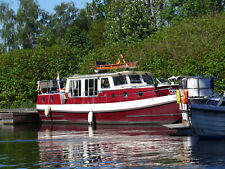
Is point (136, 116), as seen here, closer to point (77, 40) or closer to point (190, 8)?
point (190, 8)

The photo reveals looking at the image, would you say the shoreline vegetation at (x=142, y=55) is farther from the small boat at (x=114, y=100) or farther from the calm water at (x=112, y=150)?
the calm water at (x=112, y=150)

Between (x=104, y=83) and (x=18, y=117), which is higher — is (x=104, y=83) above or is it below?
above

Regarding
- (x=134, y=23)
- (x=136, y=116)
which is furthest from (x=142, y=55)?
(x=134, y=23)

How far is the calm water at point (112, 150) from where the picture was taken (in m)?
14.1

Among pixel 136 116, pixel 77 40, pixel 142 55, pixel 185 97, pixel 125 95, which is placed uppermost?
pixel 77 40

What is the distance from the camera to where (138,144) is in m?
18.3

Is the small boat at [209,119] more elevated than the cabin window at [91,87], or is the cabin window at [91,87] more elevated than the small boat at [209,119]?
the cabin window at [91,87]

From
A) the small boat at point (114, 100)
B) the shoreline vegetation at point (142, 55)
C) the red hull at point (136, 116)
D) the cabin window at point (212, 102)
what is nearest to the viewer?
the cabin window at point (212, 102)

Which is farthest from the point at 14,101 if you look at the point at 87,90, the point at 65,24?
the point at 65,24

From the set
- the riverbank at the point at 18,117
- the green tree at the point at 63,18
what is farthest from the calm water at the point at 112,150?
the green tree at the point at 63,18

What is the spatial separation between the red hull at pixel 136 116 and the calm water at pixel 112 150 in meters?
1.69

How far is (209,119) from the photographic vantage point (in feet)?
59.7

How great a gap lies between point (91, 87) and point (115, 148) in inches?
440

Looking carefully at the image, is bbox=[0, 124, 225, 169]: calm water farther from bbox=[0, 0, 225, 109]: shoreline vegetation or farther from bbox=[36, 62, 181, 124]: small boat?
bbox=[0, 0, 225, 109]: shoreline vegetation
